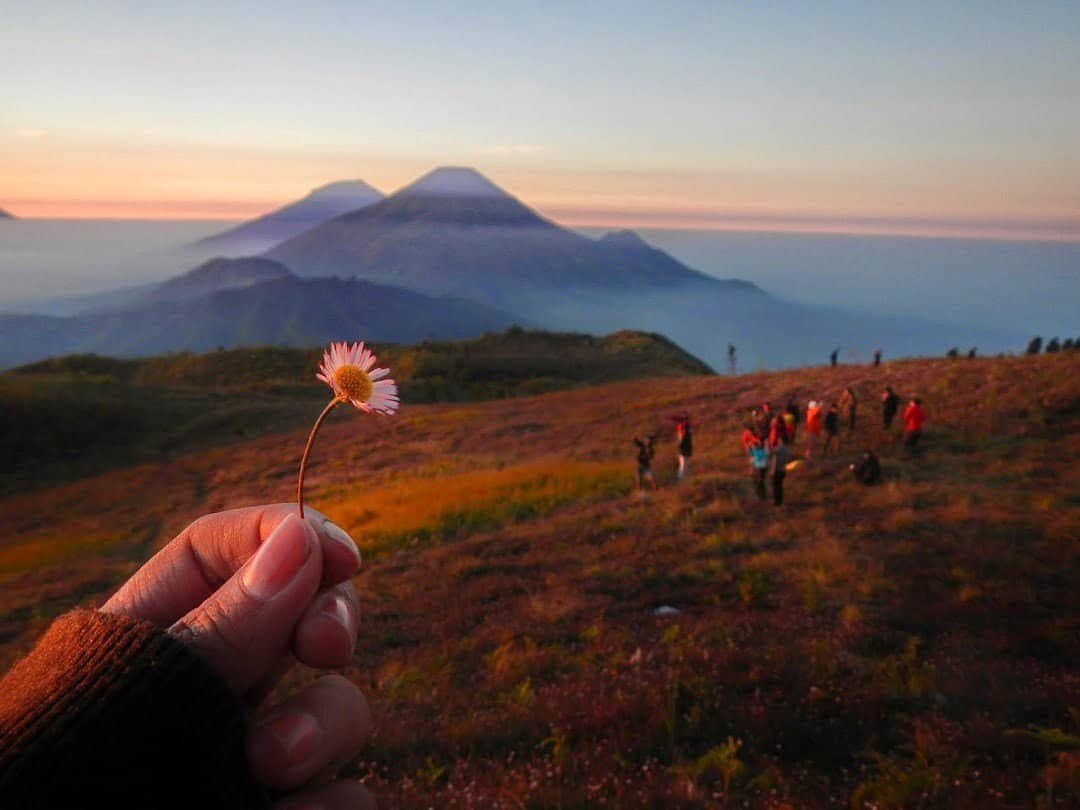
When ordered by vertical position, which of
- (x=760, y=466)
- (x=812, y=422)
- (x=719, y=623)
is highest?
(x=812, y=422)

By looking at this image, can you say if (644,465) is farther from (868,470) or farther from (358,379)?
A: (358,379)

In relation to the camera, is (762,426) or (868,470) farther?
(762,426)

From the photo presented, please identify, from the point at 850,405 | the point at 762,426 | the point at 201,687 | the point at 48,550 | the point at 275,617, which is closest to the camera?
the point at 201,687

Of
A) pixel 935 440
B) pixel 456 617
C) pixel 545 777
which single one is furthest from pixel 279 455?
pixel 545 777

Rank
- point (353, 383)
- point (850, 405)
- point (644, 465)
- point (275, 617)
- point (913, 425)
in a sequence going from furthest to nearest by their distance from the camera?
point (850, 405) → point (913, 425) → point (644, 465) → point (275, 617) → point (353, 383)

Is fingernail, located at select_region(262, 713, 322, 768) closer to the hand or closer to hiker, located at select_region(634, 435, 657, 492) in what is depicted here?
the hand

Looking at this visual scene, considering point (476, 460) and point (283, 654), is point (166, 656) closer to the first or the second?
point (283, 654)

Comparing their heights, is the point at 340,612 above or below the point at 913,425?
above

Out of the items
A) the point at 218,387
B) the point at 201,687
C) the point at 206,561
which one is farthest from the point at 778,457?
the point at 218,387
